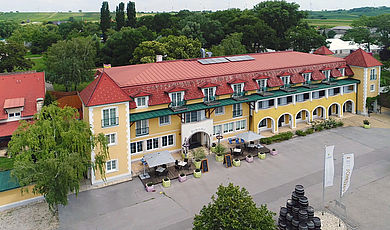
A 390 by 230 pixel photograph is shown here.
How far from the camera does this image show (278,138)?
39.1 meters

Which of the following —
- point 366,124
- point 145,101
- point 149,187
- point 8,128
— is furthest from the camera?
point 366,124

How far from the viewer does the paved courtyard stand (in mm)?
25062

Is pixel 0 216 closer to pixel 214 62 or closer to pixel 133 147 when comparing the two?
pixel 133 147

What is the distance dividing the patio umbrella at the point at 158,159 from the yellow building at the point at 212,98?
5.91ft

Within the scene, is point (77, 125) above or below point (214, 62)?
below

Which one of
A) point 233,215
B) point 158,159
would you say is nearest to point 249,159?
point 158,159

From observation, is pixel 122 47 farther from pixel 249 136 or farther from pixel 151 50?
pixel 249 136

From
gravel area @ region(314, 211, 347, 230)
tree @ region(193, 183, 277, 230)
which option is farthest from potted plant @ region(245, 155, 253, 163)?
tree @ region(193, 183, 277, 230)

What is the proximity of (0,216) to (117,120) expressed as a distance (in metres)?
11.3

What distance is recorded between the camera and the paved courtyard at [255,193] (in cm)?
2506

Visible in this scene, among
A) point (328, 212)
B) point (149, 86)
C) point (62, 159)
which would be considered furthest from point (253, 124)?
point (62, 159)

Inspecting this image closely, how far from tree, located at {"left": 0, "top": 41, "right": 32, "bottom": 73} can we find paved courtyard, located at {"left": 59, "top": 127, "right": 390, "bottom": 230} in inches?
1548

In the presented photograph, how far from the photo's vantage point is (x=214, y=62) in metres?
41.8

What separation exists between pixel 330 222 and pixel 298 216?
3732mm
